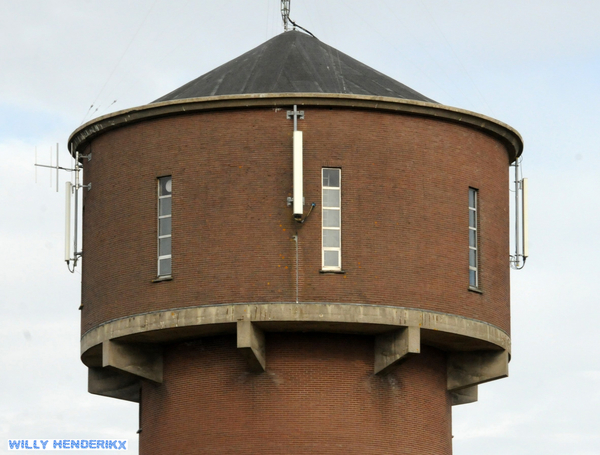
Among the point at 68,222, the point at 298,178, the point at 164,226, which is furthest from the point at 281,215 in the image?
the point at 68,222

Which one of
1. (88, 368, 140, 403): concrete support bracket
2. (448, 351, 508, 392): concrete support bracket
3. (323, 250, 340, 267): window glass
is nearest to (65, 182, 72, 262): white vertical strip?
(88, 368, 140, 403): concrete support bracket

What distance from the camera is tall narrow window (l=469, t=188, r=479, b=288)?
45.9m

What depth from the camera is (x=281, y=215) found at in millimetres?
44312

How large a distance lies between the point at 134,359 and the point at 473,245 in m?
7.77

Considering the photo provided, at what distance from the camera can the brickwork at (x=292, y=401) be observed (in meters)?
44.7

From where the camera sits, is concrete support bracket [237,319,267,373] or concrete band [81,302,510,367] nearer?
concrete support bracket [237,319,267,373]

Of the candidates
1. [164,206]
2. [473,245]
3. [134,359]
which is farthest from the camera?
[473,245]

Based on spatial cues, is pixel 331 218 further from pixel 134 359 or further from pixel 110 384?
pixel 110 384

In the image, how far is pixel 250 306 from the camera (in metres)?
43.7

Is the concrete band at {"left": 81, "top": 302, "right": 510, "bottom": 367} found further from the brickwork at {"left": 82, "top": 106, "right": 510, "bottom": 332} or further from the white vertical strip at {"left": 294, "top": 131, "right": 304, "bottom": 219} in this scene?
the white vertical strip at {"left": 294, "top": 131, "right": 304, "bottom": 219}

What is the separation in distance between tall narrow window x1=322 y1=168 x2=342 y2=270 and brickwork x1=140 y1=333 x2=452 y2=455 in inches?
71.4

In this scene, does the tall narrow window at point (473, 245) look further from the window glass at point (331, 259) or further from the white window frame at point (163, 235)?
the white window frame at point (163, 235)

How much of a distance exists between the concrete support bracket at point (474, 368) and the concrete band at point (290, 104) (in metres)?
4.92

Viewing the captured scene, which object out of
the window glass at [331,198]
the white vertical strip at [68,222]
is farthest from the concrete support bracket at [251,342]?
the white vertical strip at [68,222]
